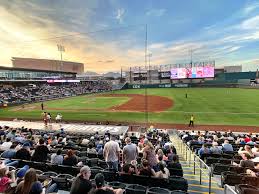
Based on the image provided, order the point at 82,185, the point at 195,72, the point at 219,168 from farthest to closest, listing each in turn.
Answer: the point at 195,72
the point at 219,168
the point at 82,185

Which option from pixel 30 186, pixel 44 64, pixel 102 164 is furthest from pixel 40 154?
pixel 44 64

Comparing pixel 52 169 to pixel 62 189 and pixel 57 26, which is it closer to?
pixel 62 189

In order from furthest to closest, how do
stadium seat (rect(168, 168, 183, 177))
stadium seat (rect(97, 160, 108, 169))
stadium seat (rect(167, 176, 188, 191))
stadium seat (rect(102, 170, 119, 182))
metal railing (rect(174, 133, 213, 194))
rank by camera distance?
stadium seat (rect(97, 160, 108, 169)), metal railing (rect(174, 133, 213, 194)), stadium seat (rect(168, 168, 183, 177)), stadium seat (rect(102, 170, 119, 182)), stadium seat (rect(167, 176, 188, 191))

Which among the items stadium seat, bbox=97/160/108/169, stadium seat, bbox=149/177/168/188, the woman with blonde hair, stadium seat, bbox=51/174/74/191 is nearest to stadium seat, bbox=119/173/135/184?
stadium seat, bbox=149/177/168/188

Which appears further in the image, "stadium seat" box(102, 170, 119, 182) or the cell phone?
"stadium seat" box(102, 170, 119, 182)

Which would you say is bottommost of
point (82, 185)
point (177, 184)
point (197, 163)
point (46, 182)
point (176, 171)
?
point (197, 163)

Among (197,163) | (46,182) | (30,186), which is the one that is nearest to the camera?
(30,186)

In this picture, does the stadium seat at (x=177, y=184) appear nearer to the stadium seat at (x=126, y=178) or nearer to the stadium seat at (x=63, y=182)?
the stadium seat at (x=126, y=178)

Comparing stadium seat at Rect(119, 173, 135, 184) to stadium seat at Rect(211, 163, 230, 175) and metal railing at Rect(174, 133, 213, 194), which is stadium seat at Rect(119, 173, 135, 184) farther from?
stadium seat at Rect(211, 163, 230, 175)

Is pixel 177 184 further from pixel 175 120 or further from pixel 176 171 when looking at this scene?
pixel 175 120

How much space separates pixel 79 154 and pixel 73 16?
2746 centimetres

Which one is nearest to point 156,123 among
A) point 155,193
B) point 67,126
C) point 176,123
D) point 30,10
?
point 176,123

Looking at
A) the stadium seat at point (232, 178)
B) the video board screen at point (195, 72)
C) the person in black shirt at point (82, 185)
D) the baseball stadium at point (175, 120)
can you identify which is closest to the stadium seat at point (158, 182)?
the baseball stadium at point (175, 120)

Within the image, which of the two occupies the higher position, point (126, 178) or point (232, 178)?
point (232, 178)
